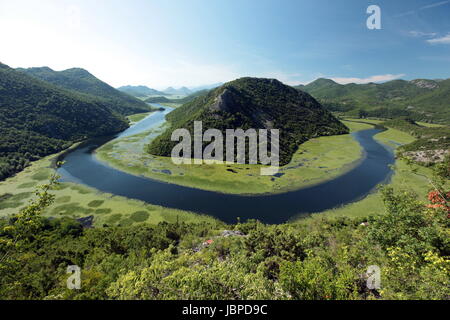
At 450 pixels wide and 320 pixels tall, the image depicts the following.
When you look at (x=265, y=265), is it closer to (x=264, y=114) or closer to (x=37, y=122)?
(x=264, y=114)

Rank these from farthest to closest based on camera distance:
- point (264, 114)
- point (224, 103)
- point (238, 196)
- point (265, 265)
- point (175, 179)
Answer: point (264, 114) → point (224, 103) → point (175, 179) → point (238, 196) → point (265, 265)

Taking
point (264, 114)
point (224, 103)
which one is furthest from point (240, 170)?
point (264, 114)

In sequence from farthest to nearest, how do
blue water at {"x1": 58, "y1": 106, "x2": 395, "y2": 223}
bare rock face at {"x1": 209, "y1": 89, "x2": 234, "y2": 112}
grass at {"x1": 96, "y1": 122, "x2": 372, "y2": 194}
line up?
bare rock face at {"x1": 209, "y1": 89, "x2": 234, "y2": 112}, grass at {"x1": 96, "y1": 122, "x2": 372, "y2": 194}, blue water at {"x1": 58, "y1": 106, "x2": 395, "y2": 223}

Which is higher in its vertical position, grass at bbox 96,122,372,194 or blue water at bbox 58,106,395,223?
grass at bbox 96,122,372,194

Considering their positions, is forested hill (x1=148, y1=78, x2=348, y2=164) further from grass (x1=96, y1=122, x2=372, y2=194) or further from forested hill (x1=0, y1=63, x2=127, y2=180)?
forested hill (x1=0, y1=63, x2=127, y2=180)

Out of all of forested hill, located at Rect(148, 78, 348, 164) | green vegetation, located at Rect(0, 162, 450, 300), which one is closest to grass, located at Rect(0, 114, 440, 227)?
forested hill, located at Rect(148, 78, 348, 164)
